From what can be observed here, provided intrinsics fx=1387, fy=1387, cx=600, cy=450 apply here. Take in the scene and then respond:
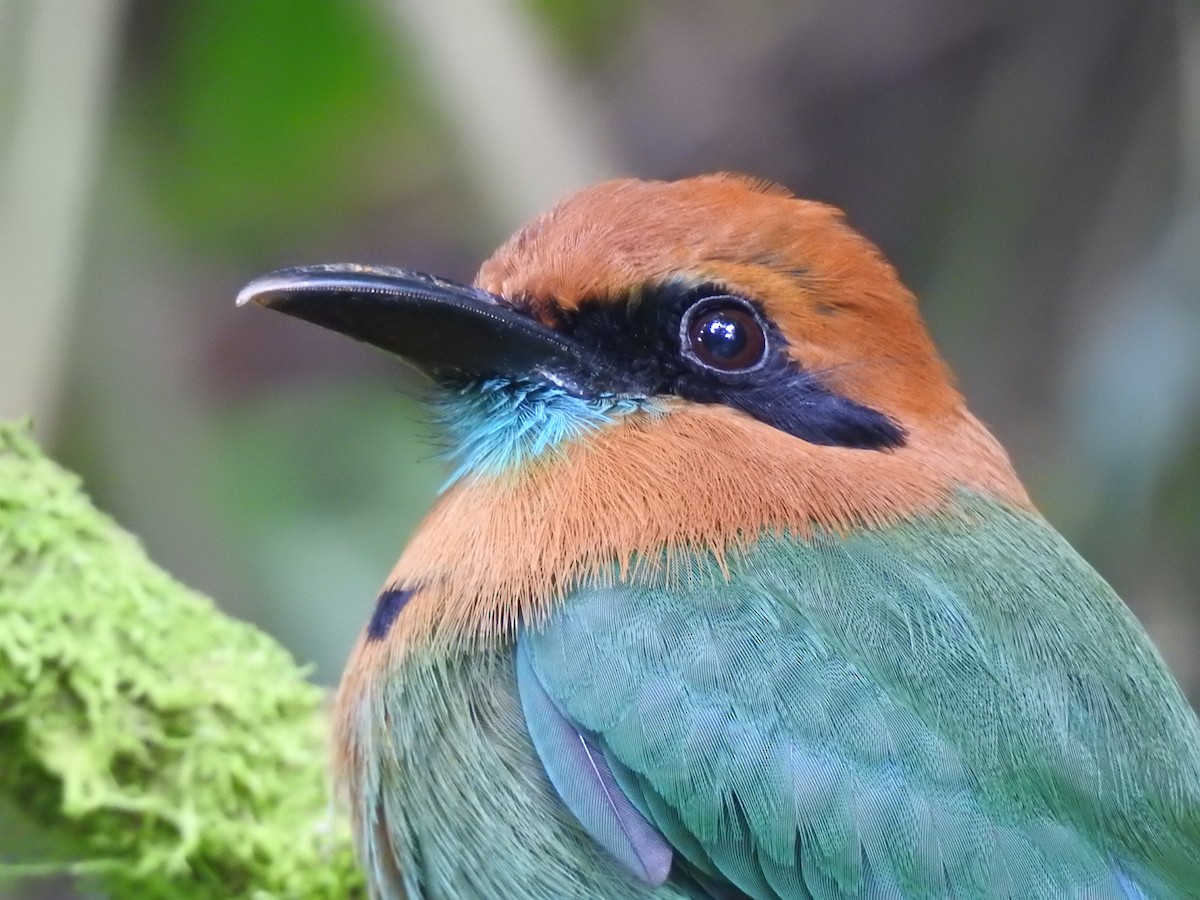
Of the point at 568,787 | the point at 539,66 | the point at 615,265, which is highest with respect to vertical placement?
the point at 539,66

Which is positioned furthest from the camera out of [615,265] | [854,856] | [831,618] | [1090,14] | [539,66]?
[1090,14]

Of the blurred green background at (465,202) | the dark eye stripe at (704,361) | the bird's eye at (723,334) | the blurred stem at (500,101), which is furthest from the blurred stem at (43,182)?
the bird's eye at (723,334)

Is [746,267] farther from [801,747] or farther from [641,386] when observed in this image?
[801,747]

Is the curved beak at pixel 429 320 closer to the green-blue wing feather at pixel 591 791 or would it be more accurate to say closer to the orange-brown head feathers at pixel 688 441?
the orange-brown head feathers at pixel 688 441

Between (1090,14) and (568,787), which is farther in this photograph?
(1090,14)

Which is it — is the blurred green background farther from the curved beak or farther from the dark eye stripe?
the dark eye stripe

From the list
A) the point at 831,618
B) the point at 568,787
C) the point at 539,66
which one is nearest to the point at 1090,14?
→ the point at 539,66

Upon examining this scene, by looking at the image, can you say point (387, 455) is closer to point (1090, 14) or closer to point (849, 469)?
point (849, 469)
